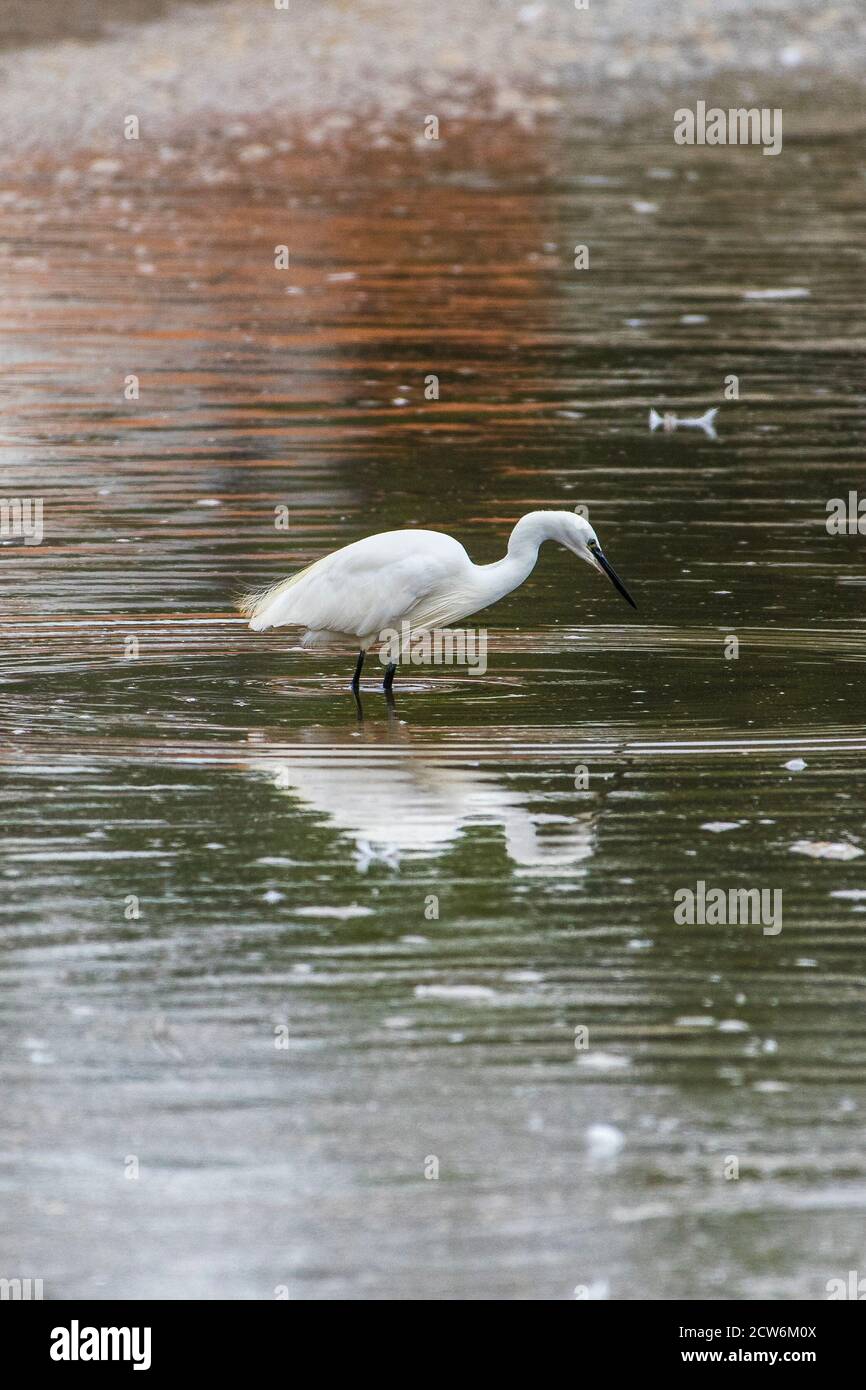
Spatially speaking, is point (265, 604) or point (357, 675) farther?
point (265, 604)

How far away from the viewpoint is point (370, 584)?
32.6 ft

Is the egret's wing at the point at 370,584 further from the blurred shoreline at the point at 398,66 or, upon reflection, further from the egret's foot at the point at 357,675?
the blurred shoreline at the point at 398,66

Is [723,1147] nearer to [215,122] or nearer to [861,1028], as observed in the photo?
[861,1028]

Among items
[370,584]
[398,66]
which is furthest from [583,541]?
[398,66]

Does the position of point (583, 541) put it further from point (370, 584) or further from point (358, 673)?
point (358, 673)

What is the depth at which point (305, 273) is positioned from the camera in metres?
21.6

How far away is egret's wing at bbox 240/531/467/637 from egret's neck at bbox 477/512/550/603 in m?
0.15

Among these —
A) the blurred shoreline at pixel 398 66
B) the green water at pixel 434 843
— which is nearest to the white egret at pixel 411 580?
the green water at pixel 434 843

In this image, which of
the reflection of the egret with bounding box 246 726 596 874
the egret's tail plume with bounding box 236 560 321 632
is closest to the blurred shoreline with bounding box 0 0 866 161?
the egret's tail plume with bounding box 236 560 321 632

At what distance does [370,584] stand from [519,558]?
63 cm

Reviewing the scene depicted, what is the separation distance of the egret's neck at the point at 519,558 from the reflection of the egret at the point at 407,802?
0.99m

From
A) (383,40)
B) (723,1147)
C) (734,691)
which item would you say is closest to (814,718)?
(734,691)
